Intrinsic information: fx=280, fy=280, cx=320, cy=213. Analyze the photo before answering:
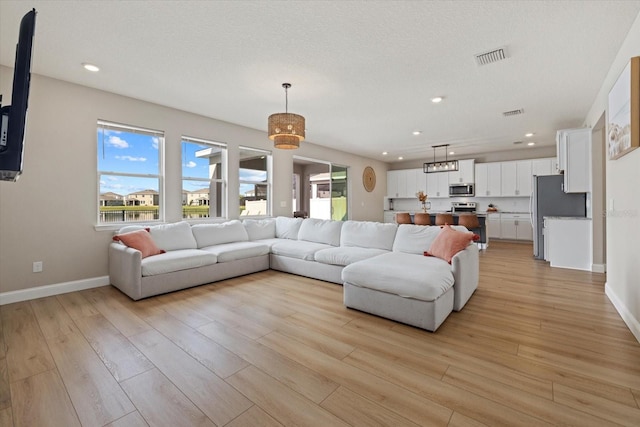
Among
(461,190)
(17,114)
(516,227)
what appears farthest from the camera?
(461,190)

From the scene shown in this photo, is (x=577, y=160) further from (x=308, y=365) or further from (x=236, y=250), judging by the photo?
(x=236, y=250)

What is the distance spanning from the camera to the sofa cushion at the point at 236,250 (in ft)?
13.1

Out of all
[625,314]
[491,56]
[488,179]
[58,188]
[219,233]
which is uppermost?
[491,56]

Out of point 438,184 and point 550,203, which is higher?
point 438,184

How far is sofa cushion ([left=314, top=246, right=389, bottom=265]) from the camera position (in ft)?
11.9

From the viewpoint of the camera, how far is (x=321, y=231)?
183 inches

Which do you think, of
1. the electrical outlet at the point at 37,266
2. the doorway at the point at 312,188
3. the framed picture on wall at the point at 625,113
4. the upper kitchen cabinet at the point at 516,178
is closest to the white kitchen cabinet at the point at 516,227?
the upper kitchen cabinet at the point at 516,178

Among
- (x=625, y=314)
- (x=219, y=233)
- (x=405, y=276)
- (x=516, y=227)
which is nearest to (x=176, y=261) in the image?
(x=219, y=233)

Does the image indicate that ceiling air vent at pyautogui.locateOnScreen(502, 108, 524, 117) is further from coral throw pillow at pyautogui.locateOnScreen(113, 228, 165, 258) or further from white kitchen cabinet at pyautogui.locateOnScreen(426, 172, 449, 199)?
coral throw pillow at pyautogui.locateOnScreen(113, 228, 165, 258)

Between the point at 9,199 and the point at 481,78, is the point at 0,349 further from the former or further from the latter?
the point at 481,78

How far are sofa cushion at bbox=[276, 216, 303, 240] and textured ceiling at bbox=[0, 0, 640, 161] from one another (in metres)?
1.92

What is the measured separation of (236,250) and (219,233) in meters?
0.62

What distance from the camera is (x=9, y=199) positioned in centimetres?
313

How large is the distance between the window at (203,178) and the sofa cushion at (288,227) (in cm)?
102
